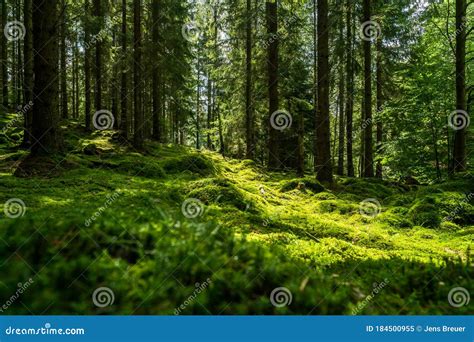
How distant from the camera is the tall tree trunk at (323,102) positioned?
11461mm

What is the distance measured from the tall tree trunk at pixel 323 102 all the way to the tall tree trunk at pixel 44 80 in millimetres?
7653

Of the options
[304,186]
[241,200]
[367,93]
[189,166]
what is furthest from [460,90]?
[189,166]

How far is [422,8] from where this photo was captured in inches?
799

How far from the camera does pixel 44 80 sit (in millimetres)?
8797

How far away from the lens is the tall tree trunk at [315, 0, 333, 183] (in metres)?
11.5

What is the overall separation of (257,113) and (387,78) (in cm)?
Result: 742

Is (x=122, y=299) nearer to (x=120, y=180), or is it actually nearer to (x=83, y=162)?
(x=120, y=180)

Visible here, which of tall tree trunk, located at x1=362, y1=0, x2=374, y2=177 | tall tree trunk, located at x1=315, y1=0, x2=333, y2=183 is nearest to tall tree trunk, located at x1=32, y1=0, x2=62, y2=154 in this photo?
tall tree trunk, located at x1=315, y1=0, x2=333, y2=183

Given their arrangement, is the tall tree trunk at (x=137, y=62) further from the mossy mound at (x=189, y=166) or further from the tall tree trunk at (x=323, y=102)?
the tall tree trunk at (x=323, y=102)

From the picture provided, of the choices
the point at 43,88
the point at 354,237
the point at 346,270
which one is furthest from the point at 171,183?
the point at 346,270

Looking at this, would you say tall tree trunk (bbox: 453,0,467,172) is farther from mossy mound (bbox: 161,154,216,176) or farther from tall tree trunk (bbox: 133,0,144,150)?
tall tree trunk (bbox: 133,0,144,150)

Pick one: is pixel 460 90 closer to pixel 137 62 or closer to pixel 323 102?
pixel 323 102

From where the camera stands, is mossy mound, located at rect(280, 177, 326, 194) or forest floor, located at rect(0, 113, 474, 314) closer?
forest floor, located at rect(0, 113, 474, 314)

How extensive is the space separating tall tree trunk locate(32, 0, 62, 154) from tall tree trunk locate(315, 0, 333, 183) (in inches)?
301
